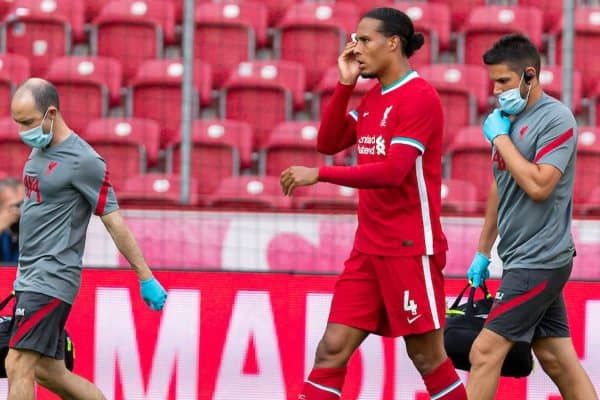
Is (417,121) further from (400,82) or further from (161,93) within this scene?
(161,93)

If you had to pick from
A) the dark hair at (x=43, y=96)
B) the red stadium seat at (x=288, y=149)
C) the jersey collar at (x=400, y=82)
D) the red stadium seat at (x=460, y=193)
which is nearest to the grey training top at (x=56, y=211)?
the dark hair at (x=43, y=96)

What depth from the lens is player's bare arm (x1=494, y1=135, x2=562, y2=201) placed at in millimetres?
5215

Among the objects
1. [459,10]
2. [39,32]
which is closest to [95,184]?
[39,32]

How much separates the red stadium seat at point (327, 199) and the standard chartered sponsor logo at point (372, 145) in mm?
2946

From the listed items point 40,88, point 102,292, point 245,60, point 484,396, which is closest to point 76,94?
point 245,60

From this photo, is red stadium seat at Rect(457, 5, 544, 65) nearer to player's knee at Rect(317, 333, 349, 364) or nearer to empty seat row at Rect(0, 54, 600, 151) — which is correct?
empty seat row at Rect(0, 54, 600, 151)

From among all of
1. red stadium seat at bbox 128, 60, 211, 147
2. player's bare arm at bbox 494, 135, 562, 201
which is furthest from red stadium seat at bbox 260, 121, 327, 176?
player's bare arm at bbox 494, 135, 562, 201

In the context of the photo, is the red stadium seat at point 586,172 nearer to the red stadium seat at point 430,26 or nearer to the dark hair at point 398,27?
the red stadium seat at point 430,26

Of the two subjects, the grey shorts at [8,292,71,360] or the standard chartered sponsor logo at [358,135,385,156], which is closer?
the standard chartered sponsor logo at [358,135,385,156]

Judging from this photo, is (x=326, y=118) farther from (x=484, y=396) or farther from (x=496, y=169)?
(x=484, y=396)

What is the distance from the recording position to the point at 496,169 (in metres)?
5.51

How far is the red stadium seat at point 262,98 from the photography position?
9.70 meters

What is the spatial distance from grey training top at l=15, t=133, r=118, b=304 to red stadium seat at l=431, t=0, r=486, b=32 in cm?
590

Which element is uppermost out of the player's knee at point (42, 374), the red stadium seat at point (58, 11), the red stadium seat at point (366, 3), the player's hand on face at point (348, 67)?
the red stadium seat at point (366, 3)
